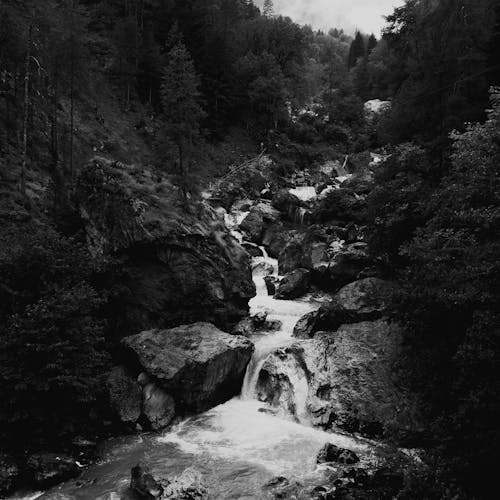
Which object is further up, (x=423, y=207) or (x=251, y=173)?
(x=251, y=173)

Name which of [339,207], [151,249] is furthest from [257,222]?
[151,249]

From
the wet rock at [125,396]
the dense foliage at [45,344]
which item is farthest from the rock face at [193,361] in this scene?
the dense foliage at [45,344]

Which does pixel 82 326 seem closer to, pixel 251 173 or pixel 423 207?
pixel 423 207

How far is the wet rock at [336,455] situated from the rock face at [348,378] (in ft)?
5.75

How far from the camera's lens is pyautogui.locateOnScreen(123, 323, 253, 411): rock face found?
15836mm

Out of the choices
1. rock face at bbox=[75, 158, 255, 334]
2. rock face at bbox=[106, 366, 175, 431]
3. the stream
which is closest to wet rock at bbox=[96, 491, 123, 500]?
the stream

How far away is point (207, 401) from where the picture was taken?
16.3 metres

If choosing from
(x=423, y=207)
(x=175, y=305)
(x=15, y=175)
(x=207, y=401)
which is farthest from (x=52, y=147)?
(x=423, y=207)

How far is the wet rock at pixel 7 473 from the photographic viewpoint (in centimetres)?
1130

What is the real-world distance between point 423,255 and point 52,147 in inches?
1028

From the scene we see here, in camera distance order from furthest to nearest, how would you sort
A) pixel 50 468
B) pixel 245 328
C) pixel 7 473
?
1. pixel 245 328
2. pixel 50 468
3. pixel 7 473

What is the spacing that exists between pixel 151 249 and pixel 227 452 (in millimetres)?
9857

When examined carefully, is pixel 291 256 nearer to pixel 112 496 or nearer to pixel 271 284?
pixel 271 284

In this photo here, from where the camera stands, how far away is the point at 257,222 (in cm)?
3681
